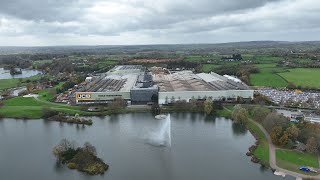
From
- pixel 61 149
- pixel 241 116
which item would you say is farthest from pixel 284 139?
pixel 61 149

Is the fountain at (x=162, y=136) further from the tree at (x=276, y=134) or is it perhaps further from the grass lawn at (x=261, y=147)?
the tree at (x=276, y=134)

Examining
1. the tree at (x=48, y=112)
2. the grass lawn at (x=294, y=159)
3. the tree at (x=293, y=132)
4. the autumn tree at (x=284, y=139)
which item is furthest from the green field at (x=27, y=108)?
the grass lawn at (x=294, y=159)

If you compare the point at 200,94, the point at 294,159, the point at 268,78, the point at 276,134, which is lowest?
the point at 294,159

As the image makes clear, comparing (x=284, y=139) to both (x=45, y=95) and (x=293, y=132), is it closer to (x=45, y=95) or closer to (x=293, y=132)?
(x=293, y=132)

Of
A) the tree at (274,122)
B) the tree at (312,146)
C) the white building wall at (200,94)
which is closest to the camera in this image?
the tree at (312,146)

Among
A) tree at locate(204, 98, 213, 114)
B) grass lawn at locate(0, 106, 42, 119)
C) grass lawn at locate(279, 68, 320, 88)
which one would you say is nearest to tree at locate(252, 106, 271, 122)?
tree at locate(204, 98, 213, 114)

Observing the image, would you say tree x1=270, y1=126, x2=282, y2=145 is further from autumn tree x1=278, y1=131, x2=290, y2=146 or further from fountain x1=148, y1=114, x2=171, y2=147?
fountain x1=148, y1=114, x2=171, y2=147
